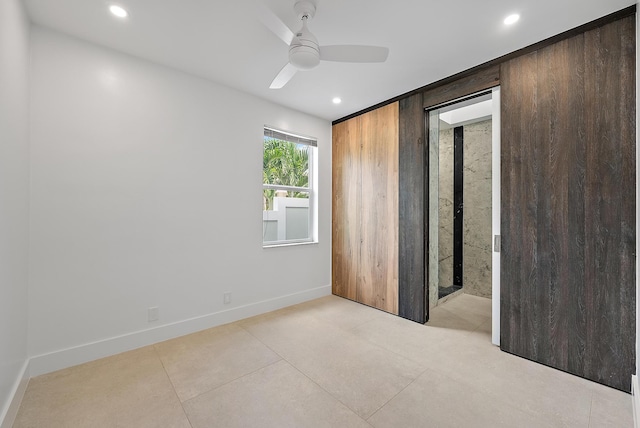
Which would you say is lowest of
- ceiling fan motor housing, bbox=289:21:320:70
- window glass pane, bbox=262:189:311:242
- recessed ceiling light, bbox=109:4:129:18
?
window glass pane, bbox=262:189:311:242

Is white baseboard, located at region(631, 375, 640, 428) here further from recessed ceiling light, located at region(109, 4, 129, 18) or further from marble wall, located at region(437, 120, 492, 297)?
recessed ceiling light, located at region(109, 4, 129, 18)

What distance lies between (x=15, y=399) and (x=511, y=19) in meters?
4.05

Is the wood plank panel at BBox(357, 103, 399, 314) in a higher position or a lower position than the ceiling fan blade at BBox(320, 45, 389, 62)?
lower

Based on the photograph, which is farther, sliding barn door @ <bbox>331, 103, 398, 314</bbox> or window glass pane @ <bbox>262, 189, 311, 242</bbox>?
window glass pane @ <bbox>262, 189, 311, 242</bbox>

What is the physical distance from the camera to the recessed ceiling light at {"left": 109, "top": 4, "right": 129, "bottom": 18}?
6.12 feet

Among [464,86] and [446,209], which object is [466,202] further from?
[464,86]

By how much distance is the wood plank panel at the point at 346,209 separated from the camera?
12.3 ft

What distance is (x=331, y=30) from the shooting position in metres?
2.07

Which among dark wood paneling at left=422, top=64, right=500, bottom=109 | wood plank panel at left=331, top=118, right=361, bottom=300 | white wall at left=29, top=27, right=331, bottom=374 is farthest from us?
wood plank panel at left=331, top=118, right=361, bottom=300

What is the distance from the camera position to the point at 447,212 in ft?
14.5

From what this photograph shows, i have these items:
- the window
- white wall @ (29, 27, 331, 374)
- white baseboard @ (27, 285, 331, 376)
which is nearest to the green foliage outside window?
the window

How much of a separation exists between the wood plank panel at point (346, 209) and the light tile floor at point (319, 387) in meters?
1.19

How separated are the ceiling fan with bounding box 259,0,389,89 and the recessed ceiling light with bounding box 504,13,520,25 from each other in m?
0.93

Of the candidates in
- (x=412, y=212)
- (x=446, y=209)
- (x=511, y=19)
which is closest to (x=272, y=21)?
(x=511, y=19)
